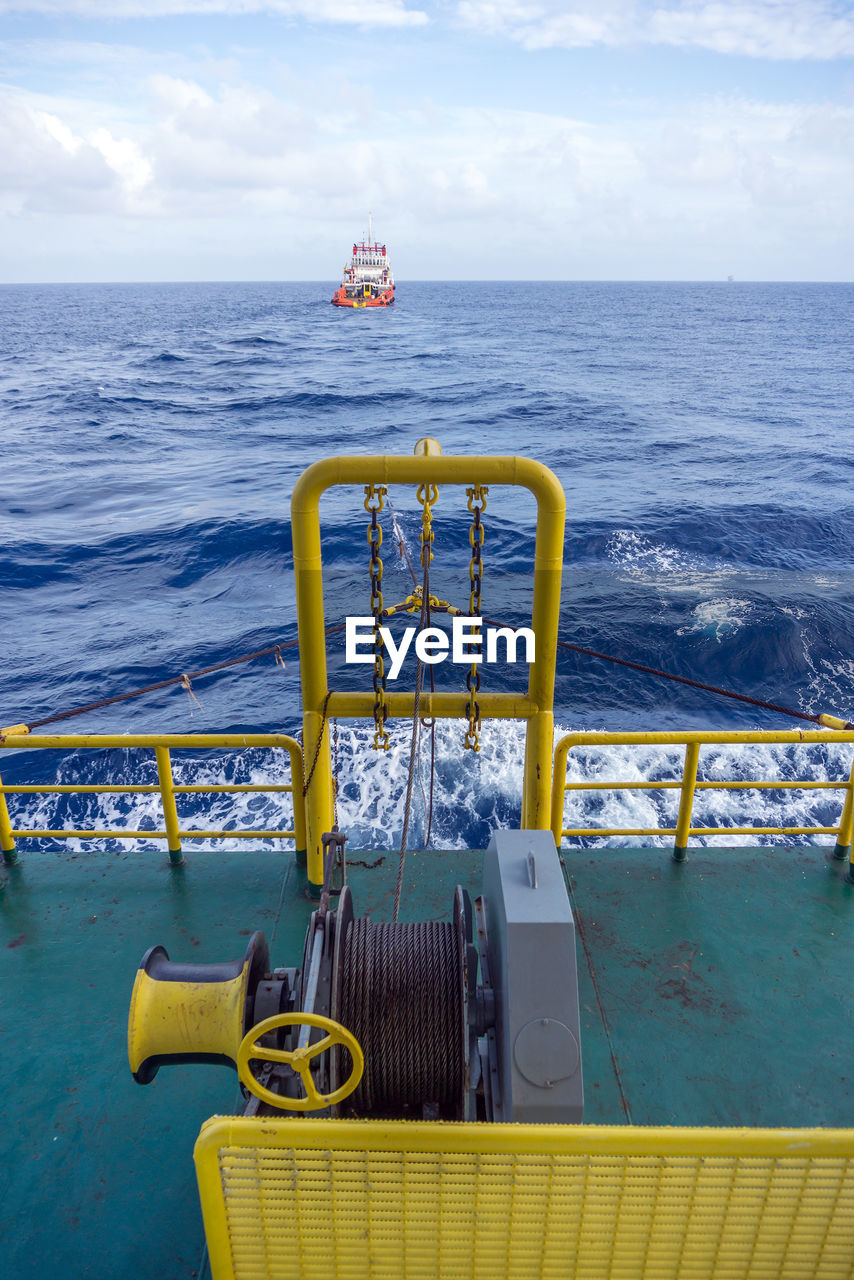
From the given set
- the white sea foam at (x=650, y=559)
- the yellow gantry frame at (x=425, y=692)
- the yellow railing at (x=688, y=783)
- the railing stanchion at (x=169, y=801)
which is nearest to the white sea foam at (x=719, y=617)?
the white sea foam at (x=650, y=559)

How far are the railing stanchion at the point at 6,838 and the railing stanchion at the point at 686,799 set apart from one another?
4.96 meters

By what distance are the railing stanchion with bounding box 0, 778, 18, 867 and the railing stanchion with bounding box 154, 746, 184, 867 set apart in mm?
1143

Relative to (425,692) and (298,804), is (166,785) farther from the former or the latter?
(425,692)

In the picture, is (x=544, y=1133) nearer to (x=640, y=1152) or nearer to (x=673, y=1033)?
(x=640, y=1152)

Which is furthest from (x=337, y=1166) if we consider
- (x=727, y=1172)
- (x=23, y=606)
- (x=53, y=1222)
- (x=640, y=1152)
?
(x=23, y=606)

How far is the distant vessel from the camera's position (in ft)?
383

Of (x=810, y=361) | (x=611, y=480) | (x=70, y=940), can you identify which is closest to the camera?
(x=70, y=940)

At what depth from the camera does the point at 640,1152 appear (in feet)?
7.85

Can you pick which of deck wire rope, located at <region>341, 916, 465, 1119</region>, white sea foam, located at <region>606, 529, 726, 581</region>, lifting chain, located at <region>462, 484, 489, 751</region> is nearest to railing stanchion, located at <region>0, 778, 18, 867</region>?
lifting chain, located at <region>462, 484, 489, 751</region>

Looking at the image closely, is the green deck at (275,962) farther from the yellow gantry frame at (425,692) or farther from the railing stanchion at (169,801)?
the yellow gantry frame at (425,692)

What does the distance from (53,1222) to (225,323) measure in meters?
113

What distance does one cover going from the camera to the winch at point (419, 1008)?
3.06 m

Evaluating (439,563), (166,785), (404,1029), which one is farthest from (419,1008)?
(439,563)

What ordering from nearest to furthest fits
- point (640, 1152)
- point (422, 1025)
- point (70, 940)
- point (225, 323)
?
point (640, 1152), point (422, 1025), point (70, 940), point (225, 323)
